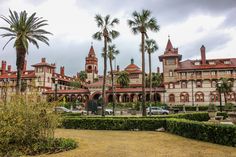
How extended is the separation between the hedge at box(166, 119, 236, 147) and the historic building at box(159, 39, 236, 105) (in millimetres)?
47476

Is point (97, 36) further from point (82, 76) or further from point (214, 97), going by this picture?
point (82, 76)

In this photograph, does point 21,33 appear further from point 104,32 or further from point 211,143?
point 211,143

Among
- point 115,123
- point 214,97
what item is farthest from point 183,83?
point 115,123

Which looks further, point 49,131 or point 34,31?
point 34,31

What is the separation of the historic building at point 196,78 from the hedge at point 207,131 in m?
47.5

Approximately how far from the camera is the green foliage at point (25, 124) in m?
12.8

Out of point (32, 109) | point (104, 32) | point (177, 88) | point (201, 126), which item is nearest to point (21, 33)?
point (104, 32)

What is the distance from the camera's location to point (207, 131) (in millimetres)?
15703

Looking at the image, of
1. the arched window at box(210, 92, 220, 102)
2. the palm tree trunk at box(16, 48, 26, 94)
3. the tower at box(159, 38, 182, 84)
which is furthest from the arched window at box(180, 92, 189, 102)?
the palm tree trunk at box(16, 48, 26, 94)

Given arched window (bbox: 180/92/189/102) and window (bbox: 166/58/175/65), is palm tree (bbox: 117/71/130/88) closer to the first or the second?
window (bbox: 166/58/175/65)

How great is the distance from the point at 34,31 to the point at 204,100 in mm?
46778

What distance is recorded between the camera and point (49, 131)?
14367 millimetres

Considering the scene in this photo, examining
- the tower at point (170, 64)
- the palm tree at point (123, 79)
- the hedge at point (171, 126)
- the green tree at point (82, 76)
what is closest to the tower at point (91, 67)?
the green tree at point (82, 76)

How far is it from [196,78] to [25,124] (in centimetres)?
5731
